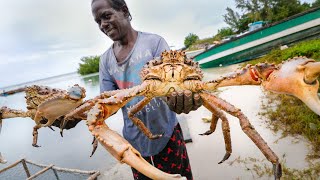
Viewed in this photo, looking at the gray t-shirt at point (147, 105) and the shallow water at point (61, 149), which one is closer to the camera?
the gray t-shirt at point (147, 105)

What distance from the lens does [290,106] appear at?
577cm

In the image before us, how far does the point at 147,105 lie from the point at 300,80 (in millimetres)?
1349

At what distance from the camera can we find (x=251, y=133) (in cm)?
190

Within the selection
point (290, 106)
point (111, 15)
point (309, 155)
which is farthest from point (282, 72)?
point (290, 106)

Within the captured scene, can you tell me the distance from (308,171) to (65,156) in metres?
6.32

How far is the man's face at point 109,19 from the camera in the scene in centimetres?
246

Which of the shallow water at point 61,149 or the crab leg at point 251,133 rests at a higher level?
the crab leg at point 251,133

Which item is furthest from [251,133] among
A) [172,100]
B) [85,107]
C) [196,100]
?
[85,107]

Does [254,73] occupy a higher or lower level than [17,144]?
higher

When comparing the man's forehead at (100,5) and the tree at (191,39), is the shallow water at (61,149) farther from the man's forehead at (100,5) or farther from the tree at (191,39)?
the tree at (191,39)

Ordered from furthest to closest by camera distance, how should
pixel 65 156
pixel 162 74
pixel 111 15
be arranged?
1. pixel 65 156
2. pixel 111 15
3. pixel 162 74

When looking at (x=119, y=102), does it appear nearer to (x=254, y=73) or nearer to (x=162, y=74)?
(x=162, y=74)

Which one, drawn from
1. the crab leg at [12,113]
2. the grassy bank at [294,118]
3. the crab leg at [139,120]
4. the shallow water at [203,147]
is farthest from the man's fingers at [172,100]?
the grassy bank at [294,118]

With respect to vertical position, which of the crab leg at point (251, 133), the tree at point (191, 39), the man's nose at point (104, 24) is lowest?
the crab leg at point (251, 133)
